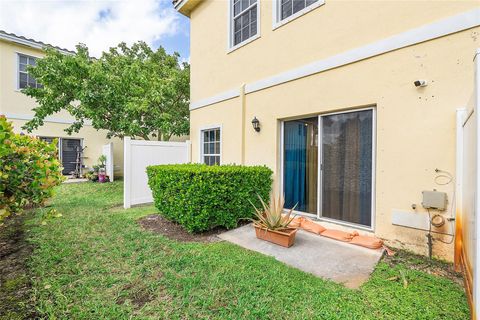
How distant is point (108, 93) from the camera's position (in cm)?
844

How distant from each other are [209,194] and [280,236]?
1.61 meters

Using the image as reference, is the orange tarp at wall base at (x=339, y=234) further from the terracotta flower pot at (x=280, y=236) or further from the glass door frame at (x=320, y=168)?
the terracotta flower pot at (x=280, y=236)

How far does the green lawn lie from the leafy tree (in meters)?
5.65

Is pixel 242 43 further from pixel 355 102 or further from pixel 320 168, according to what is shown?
pixel 320 168

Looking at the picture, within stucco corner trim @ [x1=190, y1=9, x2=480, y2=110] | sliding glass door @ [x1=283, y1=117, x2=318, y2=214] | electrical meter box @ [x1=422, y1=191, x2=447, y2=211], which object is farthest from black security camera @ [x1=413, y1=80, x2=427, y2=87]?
sliding glass door @ [x1=283, y1=117, x2=318, y2=214]

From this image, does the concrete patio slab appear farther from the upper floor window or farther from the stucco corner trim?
the upper floor window

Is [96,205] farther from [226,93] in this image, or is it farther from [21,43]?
[21,43]

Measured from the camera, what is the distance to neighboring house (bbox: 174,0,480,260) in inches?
140

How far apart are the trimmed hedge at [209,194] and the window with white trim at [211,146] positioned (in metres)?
2.64

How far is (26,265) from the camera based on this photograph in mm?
3436

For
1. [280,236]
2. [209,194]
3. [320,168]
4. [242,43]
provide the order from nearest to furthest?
[280,236]
[209,194]
[320,168]
[242,43]

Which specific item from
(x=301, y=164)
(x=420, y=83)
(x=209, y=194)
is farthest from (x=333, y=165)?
(x=209, y=194)

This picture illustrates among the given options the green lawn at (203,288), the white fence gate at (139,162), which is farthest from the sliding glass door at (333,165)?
the white fence gate at (139,162)

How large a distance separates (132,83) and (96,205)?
4672 millimetres
